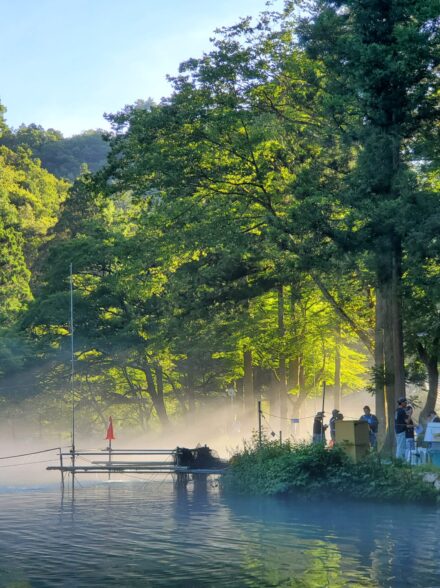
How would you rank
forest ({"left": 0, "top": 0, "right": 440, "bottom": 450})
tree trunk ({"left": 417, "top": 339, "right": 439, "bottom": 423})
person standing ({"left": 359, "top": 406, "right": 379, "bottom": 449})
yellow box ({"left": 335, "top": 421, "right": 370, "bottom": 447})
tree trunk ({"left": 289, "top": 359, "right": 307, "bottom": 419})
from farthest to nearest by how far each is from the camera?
tree trunk ({"left": 289, "top": 359, "right": 307, "bottom": 419}) → tree trunk ({"left": 417, "top": 339, "right": 439, "bottom": 423}) → person standing ({"left": 359, "top": 406, "right": 379, "bottom": 449}) → forest ({"left": 0, "top": 0, "right": 440, "bottom": 450}) → yellow box ({"left": 335, "top": 421, "right": 370, "bottom": 447})

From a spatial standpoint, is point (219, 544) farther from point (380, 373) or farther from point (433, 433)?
point (380, 373)

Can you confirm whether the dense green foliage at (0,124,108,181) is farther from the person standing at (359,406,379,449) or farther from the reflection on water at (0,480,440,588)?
the reflection on water at (0,480,440,588)

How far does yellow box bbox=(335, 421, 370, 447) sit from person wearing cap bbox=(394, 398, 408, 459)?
0.95 m

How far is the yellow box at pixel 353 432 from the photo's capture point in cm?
2783

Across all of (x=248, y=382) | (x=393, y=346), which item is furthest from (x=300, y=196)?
(x=248, y=382)

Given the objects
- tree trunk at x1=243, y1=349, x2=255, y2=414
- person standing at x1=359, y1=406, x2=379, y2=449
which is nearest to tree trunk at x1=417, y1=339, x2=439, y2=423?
person standing at x1=359, y1=406, x2=379, y2=449

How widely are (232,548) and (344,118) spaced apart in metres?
18.0

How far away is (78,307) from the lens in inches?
2470

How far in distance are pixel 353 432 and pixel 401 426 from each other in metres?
1.64

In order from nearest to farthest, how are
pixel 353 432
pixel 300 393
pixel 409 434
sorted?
pixel 353 432
pixel 409 434
pixel 300 393

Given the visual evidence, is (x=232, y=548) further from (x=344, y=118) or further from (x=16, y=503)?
(x=344, y=118)

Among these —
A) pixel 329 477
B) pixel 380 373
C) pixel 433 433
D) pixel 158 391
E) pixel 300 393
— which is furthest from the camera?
pixel 158 391

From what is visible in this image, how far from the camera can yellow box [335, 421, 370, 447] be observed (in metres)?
27.8

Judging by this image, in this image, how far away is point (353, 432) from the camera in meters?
27.8
